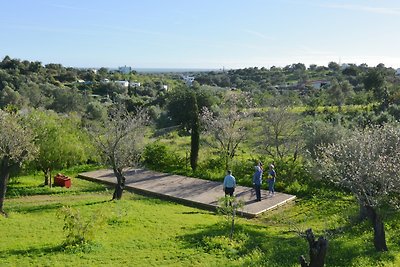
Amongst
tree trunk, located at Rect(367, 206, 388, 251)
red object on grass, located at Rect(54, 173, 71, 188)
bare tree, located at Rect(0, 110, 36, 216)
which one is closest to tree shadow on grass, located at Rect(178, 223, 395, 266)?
tree trunk, located at Rect(367, 206, 388, 251)

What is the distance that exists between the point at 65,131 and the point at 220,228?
12.0 m

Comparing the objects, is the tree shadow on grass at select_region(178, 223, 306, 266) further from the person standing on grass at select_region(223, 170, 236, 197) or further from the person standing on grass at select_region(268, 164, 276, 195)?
the person standing on grass at select_region(268, 164, 276, 195)

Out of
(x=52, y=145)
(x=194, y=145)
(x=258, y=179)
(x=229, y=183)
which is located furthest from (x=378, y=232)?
(x=52, y=145)

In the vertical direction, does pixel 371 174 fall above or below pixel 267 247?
above

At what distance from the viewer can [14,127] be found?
16.4 metres

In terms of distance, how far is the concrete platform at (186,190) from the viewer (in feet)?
57.7

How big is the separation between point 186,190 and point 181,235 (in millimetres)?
7292

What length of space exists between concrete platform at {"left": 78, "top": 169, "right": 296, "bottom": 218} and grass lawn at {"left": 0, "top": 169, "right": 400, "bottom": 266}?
585 millimetres

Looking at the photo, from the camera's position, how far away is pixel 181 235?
12828 millimetres

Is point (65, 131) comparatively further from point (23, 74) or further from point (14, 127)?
point (23, 74)

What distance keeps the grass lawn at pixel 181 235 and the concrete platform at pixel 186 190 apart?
0.58 meters

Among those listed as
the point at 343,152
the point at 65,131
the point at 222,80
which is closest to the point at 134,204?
the point at 65,131

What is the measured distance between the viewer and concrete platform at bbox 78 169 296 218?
17.6m

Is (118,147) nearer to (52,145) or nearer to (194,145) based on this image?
(52,145)
